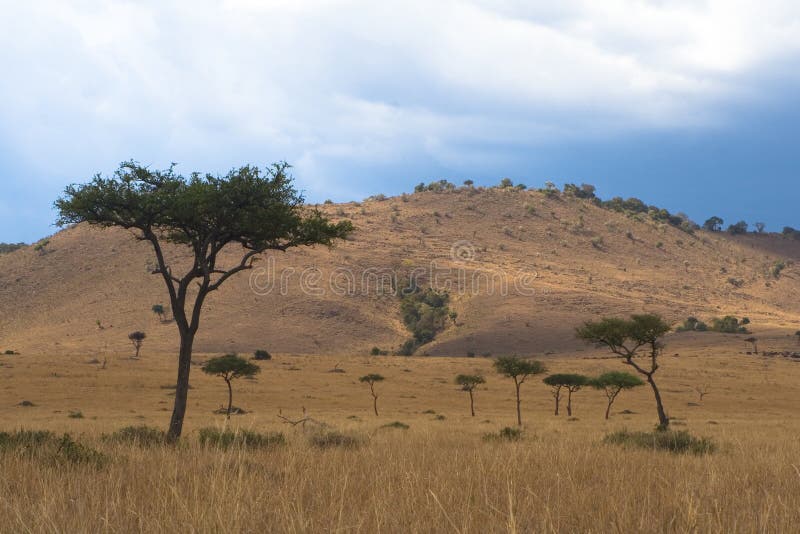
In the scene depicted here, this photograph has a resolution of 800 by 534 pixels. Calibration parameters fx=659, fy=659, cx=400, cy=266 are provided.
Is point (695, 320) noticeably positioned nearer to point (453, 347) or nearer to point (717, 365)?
point (717, 365)

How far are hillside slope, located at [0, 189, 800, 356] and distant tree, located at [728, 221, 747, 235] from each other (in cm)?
2718

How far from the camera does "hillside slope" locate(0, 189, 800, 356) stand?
319ft

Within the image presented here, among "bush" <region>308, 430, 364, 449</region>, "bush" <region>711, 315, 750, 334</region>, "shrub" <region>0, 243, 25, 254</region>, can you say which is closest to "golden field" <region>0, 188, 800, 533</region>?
"bush" <region>308, 430, 364, 449</region>

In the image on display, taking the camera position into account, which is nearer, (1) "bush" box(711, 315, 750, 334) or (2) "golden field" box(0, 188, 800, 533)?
(2) "golden field" box(0, 188, 800, 533)

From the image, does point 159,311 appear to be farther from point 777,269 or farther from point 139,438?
point 777,269

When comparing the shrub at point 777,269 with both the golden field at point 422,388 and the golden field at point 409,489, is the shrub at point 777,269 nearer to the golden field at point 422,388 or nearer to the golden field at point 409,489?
the golden field at point 422,388

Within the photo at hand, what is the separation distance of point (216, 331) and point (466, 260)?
50.4 meters

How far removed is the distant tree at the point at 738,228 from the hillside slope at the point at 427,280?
27.2 meters

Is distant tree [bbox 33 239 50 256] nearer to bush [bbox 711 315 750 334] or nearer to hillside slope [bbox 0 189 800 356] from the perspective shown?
hillside slope [bbox 0 189 800 356]

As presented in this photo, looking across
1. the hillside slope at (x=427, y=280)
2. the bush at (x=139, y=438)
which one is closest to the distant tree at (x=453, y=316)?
the hillside slope at (x=427, y=280)

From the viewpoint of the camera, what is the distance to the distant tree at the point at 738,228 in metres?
186

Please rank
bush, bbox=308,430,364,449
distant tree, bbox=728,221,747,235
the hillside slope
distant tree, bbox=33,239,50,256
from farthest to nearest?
distant tree, bbox=728,221,747,235 < distant tree, bbox=33,239,50,256 < the hillside slope < bush, bbox=308,430,364,449

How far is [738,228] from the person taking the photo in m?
187

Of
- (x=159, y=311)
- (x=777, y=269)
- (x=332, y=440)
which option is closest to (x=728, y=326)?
(x=777, y=269)
